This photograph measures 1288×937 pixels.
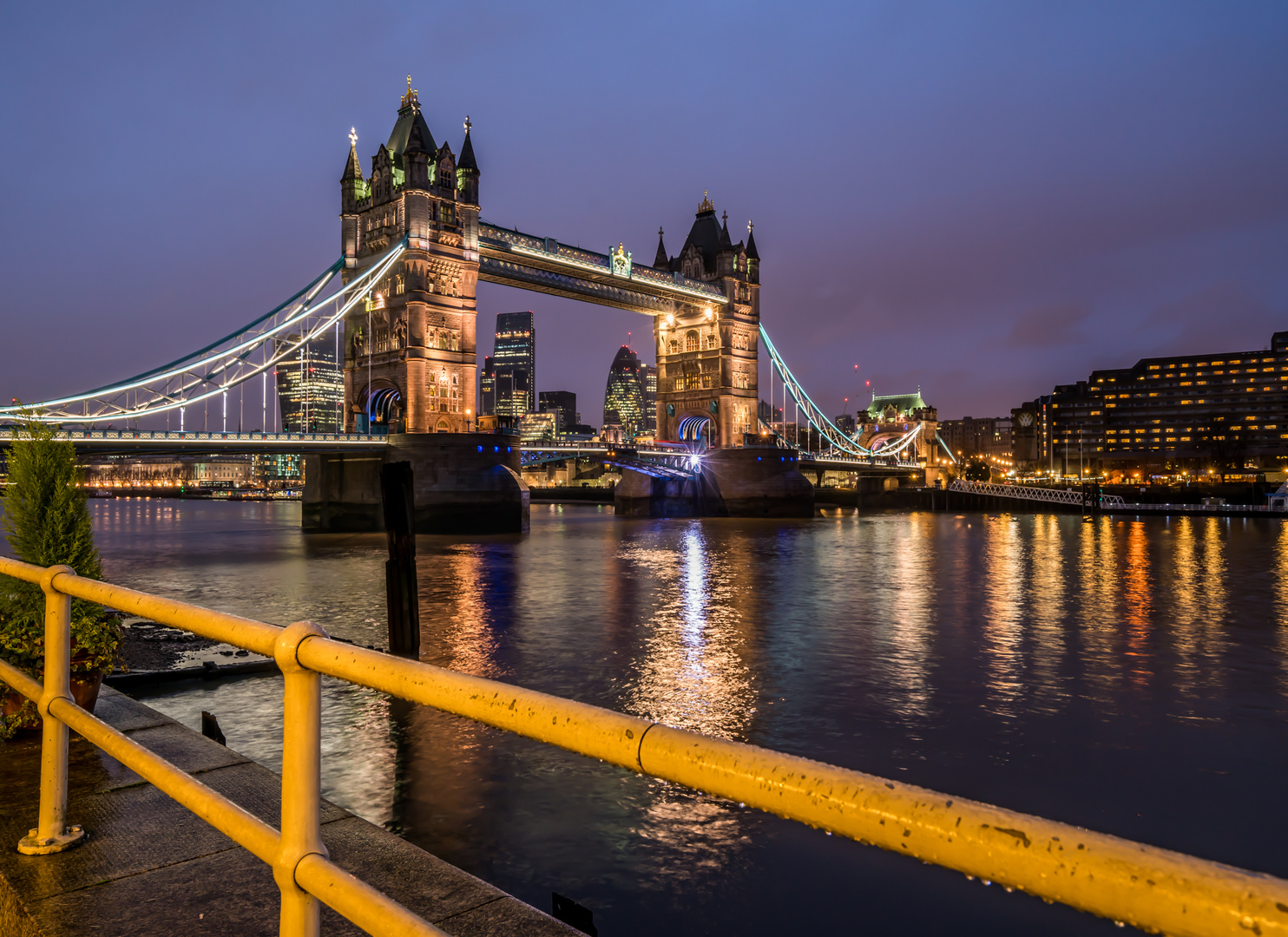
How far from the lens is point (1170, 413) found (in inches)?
6427

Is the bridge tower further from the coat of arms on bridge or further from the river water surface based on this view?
the river water surface

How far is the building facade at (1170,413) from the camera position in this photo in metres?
150

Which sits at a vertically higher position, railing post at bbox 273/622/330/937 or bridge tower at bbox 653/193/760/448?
bridge tower at bbox 653/193/760/448

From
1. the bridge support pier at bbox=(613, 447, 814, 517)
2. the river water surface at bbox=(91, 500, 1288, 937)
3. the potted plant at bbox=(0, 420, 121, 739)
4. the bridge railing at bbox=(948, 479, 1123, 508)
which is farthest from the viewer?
the bridge railing at bbox=(948, 479, 1123, 508)

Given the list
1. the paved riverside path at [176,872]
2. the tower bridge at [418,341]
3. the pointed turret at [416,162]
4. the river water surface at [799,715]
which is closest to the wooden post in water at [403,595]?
the river water surface at [799,715]

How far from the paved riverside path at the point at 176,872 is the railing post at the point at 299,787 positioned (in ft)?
4.41

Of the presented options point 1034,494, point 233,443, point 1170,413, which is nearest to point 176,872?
point 233,443

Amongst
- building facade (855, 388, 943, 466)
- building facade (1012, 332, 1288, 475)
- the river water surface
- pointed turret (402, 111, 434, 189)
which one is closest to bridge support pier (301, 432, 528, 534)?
the river water surface

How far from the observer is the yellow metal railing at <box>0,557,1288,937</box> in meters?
0.96

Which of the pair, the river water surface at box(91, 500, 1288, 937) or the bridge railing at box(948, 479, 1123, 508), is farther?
the bridge railing at box(948, 479, 1123, 508)

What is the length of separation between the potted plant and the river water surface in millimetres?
3156

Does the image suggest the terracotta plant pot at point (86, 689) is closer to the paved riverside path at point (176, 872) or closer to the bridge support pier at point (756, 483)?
the paved riverside path at point (176, 872)

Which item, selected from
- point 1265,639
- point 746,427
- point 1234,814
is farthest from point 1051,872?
point 746,427

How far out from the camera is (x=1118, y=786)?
29.7 ft
